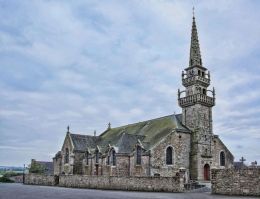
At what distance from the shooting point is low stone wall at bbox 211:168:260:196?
26.1 meters

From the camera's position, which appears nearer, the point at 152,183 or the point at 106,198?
the point at 106,198

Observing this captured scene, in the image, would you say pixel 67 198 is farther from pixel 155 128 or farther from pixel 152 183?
pixel 155 128

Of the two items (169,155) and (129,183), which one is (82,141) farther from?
(129,183)

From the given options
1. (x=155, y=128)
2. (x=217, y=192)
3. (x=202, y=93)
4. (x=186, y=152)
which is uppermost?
(x=202, y=93)

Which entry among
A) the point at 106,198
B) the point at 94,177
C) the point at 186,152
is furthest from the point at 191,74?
the point at 106,198

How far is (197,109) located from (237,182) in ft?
72.8

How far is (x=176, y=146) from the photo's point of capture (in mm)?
46188

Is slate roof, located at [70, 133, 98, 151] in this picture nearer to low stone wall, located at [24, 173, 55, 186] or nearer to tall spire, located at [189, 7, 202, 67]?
low stone wall, located at [24, 173, 55, 186]

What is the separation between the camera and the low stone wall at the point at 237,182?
26.1 meters

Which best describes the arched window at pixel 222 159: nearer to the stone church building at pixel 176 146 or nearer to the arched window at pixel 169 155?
the stone church building at pixel 176 146

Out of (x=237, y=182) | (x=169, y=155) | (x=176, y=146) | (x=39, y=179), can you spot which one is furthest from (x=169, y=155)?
(x=39, y=179)

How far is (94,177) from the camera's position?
40875 millimetres

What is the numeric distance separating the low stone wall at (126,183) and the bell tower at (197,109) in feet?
43.9

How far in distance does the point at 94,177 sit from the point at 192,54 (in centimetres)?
2399
